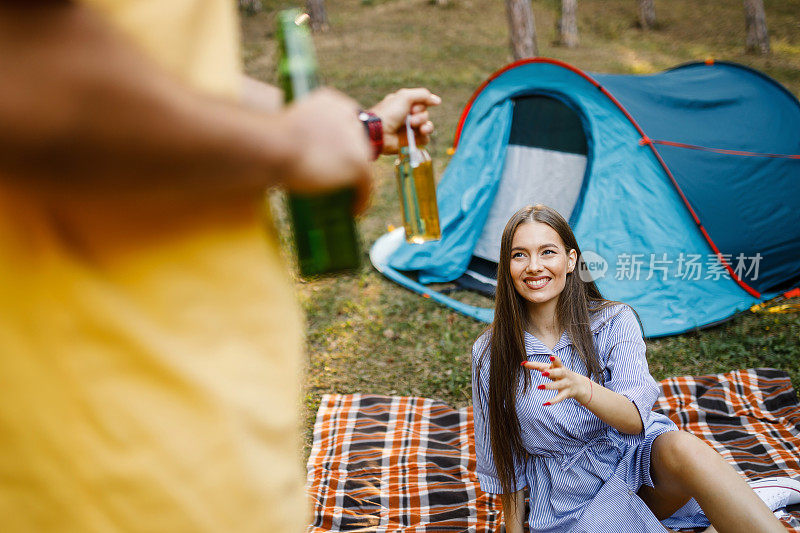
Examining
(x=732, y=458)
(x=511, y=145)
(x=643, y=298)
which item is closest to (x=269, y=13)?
(x=511, y=145)

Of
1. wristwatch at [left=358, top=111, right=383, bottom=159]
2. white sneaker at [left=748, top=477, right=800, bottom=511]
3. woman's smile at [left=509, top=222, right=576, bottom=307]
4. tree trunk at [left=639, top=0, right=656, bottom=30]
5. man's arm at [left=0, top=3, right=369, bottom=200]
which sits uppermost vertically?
tree trunk at [left=639, top=0, right=656, bottom=30]

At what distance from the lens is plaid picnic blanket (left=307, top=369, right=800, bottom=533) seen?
2572 mm

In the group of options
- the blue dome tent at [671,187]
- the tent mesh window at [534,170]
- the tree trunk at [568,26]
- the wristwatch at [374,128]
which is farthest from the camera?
the tree trunk at [568,26]

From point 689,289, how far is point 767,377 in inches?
33.2

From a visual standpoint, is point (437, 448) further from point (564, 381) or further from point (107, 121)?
point (107, 121)

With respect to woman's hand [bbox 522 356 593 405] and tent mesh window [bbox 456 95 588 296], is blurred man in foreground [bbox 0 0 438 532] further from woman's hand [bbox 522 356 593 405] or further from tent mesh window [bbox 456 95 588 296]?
tent mesh window [bbox 456 95 588 296]

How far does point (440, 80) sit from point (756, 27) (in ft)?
18.0

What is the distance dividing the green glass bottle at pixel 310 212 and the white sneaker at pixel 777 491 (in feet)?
6.72

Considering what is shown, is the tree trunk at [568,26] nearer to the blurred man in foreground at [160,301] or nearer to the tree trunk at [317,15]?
the tree trunk at [317,15]

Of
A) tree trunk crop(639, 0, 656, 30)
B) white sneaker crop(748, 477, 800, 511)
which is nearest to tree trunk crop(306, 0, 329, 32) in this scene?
tree trunk crop(639, 0, 656, 30)

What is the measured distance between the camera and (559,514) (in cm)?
216

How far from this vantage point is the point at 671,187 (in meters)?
3.94

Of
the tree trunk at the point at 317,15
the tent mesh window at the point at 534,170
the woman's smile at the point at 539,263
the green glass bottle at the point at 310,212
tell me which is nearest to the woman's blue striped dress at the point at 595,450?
the woman's smile at the point at 539,263

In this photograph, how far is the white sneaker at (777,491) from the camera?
2.28m
